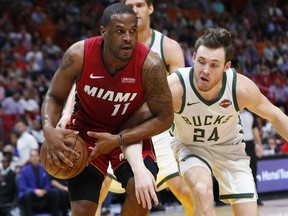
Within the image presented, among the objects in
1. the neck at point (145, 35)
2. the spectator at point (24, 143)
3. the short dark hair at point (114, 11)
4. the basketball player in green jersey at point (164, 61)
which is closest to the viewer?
the short dark hair at point (114, 11)

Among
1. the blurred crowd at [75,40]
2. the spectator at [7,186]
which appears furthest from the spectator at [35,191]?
the blurred crowd at [75,40]

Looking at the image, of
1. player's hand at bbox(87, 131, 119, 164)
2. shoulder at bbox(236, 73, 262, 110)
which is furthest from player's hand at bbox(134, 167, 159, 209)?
shoulder at bbox(236, 73, 262, 110)

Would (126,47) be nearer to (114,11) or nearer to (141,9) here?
(114,11)

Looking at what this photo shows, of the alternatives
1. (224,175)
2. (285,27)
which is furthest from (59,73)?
(285,27)

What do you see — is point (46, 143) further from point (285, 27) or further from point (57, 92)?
point (285, 27)

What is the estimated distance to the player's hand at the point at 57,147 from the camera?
4.62 meters

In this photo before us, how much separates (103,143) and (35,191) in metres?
6.39

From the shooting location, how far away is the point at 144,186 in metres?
4.61

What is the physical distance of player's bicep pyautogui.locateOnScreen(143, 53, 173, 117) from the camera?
190 inches

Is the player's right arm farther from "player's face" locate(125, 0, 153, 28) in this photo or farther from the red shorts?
"player's face" locate(125, 0, 153, 28)

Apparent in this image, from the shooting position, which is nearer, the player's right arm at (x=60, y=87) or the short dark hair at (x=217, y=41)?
the player's right arm at (x=60, y=87)

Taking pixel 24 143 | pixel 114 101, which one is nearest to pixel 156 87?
pixel 114 101

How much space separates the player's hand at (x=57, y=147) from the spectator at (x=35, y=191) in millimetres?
6317

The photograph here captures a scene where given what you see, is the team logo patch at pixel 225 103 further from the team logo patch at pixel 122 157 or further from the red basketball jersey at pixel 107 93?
the team logo patch at pixel 122 157
